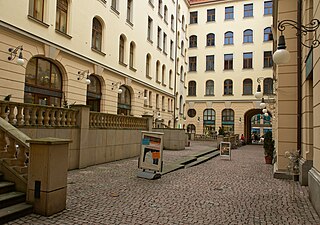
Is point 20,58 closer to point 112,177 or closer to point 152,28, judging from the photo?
point 112,177

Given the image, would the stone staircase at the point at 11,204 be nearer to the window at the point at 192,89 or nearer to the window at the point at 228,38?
the window at the point at 192,89

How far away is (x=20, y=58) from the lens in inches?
506

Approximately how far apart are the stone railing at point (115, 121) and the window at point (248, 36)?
31.2m

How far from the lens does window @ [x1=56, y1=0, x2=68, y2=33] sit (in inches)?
646

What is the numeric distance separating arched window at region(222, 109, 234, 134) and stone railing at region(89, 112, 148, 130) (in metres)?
28.4

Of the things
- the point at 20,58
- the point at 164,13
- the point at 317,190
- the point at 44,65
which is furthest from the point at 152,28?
the point at 317,190

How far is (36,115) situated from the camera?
932 centimetres

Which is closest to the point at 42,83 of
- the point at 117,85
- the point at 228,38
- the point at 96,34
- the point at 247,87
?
the point at 96,34

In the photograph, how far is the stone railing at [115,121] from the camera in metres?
12.2

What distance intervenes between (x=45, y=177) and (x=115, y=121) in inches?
329

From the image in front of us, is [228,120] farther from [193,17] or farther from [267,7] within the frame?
[193,17]

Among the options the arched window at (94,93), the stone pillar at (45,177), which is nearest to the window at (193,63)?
the arched window at (94,93)

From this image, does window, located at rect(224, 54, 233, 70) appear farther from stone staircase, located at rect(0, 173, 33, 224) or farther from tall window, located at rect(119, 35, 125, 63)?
stone staircase, located at rect(0, 173, 33, 224)

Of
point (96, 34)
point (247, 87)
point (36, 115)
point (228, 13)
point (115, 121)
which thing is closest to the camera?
point (36, 115)
